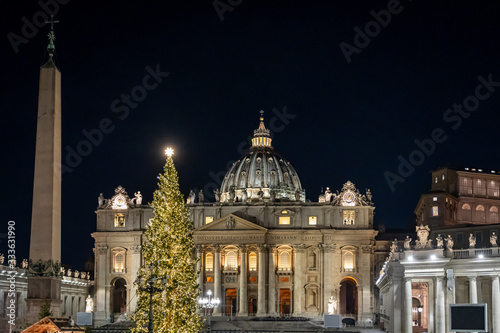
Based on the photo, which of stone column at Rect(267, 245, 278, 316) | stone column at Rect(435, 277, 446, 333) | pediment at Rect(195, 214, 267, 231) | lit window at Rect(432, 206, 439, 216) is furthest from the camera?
pediment at Rect(195, 214, 267, 231)

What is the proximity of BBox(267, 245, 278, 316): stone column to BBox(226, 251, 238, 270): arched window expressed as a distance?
5.33 meters

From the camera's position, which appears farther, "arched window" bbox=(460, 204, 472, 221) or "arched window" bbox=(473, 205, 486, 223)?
"arched window" bbox=(473, 205, 486, 223)

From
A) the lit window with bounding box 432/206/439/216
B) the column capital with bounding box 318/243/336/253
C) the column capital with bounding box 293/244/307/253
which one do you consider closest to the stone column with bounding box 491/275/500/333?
the lit window with bounding box 432/206/439/216

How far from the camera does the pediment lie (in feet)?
385

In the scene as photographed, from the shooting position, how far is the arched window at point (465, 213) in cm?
10725

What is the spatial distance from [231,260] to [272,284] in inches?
286

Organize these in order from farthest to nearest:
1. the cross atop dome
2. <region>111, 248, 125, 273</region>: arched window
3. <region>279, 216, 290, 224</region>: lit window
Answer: the cross atop dome < <region>111, 248, 125, 273</region>: arched window < <region>279, 216, 290, 224</region>: lit window

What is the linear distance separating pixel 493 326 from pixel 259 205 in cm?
6623

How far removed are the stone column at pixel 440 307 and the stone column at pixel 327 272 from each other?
186ft

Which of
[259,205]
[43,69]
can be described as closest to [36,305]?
[43,69]

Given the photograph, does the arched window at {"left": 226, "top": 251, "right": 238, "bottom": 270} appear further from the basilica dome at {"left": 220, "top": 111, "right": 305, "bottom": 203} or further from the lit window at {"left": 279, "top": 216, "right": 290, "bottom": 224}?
the basilica dome at {"left": 220, "top": 111, "right": 305, "bottom": 203}

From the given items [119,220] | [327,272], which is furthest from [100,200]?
[327,272]

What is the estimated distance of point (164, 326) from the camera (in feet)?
137

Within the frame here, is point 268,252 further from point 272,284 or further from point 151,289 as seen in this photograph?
point 151,289
